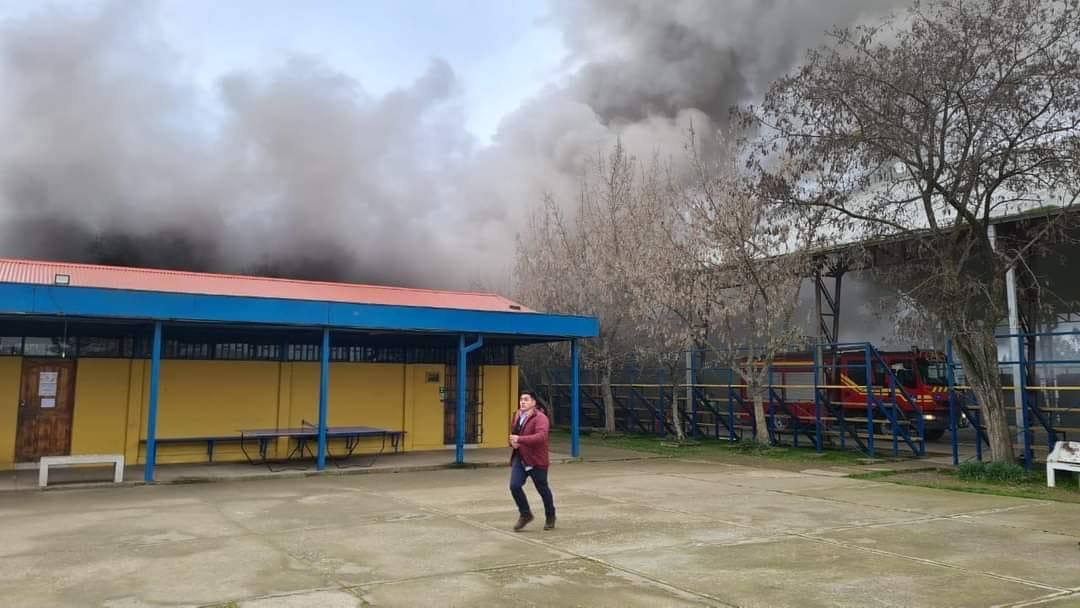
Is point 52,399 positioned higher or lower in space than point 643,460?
higher

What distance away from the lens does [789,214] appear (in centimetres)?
1775

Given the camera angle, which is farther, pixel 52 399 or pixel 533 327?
pixel 533 327

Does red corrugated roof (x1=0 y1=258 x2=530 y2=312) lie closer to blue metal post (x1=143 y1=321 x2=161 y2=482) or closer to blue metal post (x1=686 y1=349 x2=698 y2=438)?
blue metal post (x1=143 y1=321 x2=161 y2=482)

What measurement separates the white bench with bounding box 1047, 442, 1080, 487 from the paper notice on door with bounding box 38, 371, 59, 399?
17961mm

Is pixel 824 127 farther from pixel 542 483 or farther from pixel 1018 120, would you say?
pixel 542 483

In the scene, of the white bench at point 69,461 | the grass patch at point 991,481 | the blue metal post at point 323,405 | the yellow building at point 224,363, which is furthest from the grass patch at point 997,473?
the white bench at point 69,461

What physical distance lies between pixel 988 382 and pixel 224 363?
15.3 m

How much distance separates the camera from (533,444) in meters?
8.73

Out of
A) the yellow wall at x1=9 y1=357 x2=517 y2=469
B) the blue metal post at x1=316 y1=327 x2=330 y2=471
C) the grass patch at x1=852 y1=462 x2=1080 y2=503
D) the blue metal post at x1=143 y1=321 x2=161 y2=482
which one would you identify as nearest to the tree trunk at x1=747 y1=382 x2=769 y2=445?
the grass patch at x1=852 y1=462 x2=1080 y2=503

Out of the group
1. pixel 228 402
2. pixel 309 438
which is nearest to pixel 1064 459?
pixel 309 438

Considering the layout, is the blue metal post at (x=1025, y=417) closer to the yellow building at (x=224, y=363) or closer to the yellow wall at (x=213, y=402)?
the yellow building at (x=224, y=363)

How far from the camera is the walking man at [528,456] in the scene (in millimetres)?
8719

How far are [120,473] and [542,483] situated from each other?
8.06 meters

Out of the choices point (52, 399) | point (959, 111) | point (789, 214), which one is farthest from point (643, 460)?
point (52, 399)
